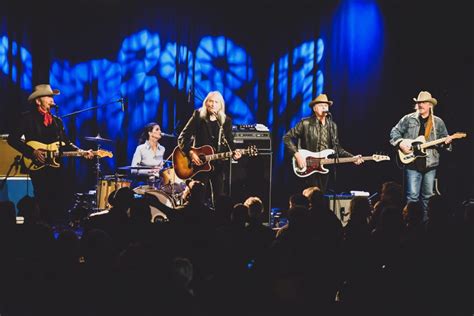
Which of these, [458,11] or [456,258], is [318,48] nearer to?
[458,11]

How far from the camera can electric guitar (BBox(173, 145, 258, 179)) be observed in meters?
8.80

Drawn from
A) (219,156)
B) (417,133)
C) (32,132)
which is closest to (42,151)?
(32,132)

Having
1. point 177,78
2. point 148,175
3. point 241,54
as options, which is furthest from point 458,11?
point 148,175

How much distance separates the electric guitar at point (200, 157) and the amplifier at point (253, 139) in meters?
0.61

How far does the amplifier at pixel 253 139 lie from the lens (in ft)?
32.4

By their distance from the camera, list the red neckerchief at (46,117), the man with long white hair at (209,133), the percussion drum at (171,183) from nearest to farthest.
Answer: the red neckerchief at (46,117) < the man with long white hair at (209,133) < the percussion drum at (171,183)

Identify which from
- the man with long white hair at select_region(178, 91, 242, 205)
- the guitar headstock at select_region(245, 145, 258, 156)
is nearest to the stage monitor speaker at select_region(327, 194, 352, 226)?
the guitar headstock at select_region(245, 145, 258, 156)

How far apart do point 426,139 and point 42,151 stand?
18.0 ft

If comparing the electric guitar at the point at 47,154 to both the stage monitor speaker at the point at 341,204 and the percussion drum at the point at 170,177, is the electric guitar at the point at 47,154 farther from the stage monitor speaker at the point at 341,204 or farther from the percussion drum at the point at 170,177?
the stage monitor speaker at the point at 341,204

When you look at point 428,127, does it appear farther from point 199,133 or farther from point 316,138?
point 199,133

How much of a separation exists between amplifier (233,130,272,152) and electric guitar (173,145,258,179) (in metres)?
0.61

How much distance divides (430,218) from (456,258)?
2.93ft

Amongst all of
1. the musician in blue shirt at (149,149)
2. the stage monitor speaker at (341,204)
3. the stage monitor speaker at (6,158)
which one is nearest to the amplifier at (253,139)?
the stage monitor speaker at (341,204)

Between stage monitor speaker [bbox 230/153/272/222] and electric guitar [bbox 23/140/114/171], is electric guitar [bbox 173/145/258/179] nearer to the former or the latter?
stage monitor speaker [bbox 230/153/272/222]
